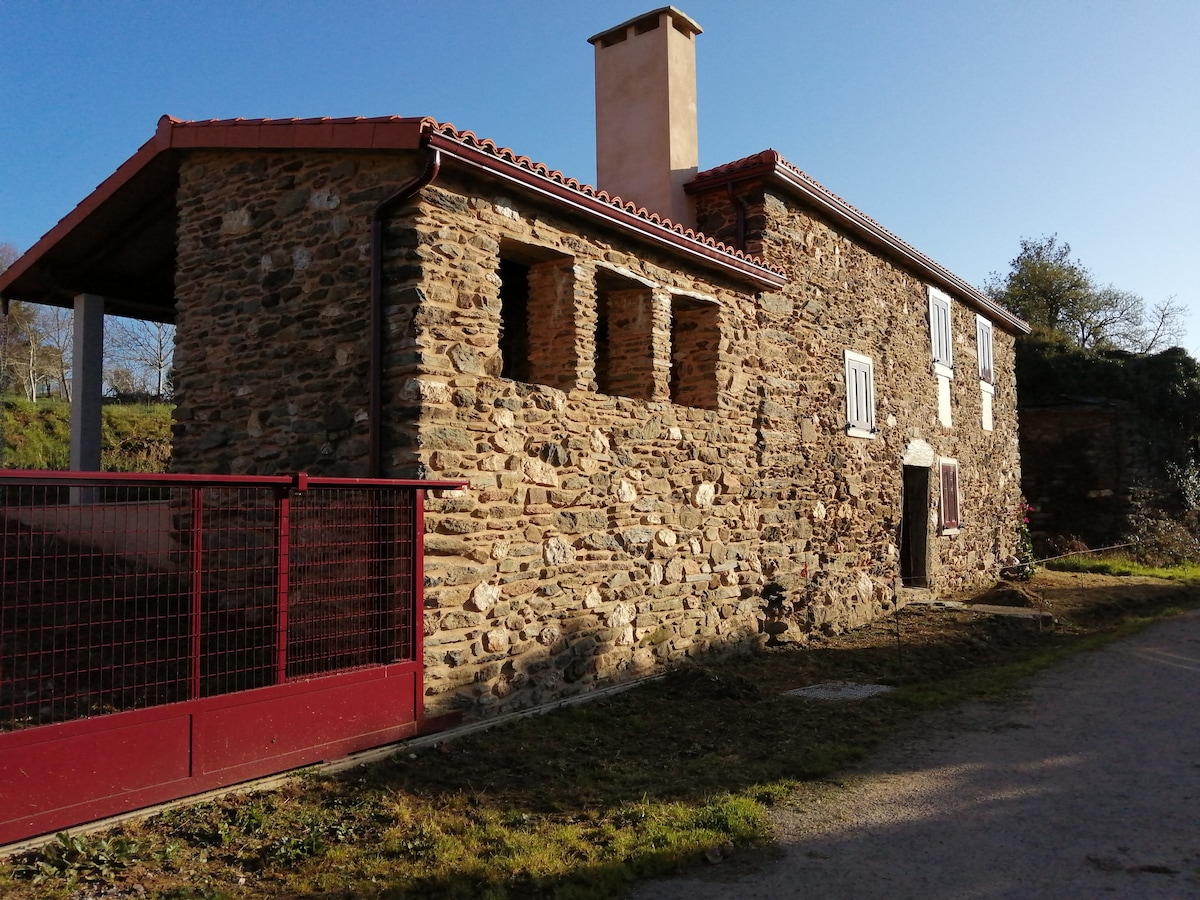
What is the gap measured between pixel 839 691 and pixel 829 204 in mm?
6033

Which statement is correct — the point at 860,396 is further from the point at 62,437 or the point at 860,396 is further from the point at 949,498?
the point at 62,437

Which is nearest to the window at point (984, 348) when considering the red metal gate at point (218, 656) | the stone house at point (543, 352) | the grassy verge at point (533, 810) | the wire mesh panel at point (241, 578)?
the stone house at point (543, 352)

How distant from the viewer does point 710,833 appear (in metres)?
4.19

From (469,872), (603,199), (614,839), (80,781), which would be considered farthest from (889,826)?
(603,199)

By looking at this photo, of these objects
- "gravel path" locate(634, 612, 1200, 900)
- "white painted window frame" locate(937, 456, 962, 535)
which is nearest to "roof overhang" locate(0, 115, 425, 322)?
"gravel path" locate(634, 612, 1200, 900)

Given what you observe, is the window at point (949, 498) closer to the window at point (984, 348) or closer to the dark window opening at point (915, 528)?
the dark window opening at point (915, 528)

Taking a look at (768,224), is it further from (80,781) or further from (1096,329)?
(1096,329)

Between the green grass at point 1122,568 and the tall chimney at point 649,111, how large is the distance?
446 inches

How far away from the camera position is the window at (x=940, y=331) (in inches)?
551

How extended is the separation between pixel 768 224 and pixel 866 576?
4553mm

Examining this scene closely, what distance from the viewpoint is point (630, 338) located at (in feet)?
26.0

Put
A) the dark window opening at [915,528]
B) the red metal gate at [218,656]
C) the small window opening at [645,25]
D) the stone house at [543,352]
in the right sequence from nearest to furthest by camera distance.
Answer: the red metal gate at [218,656] < the stone house at [543,352] < the small window opening at [645,25] < the dark window opening at [915,528]

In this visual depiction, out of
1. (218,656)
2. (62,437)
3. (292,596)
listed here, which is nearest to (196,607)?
(218,656)

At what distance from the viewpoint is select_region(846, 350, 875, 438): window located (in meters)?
11.1
